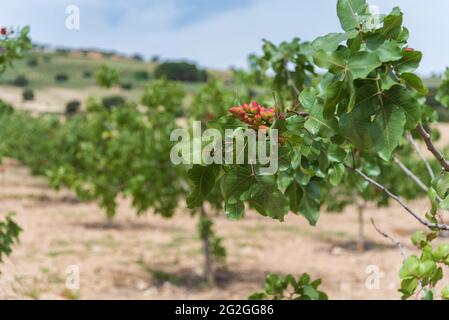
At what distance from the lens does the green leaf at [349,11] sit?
73.9 inches

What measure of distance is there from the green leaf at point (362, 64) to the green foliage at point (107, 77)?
36.9 ft

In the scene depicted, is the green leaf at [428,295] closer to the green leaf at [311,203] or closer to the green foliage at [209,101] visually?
the green leaf at [311,203]

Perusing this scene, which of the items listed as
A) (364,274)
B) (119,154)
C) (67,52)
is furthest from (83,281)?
(67,52)

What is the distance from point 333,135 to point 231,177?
0.46 m

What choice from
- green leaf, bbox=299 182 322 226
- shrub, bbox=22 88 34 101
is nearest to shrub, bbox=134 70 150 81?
shrub, bbox=22 88 34 101

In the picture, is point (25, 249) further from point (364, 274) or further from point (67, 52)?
point (67, 52)

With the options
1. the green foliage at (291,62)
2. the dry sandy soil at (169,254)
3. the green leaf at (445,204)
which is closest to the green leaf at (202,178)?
the green leaf at (445,204)

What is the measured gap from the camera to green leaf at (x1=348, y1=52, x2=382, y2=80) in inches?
67.2

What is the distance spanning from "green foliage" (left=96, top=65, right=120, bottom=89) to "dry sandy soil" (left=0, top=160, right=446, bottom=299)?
364 centimetres

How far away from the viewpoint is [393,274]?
11.2 metres

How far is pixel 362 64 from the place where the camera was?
173 centimetres

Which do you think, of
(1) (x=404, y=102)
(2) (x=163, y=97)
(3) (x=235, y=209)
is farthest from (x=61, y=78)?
(1) (x=404, y=102)
